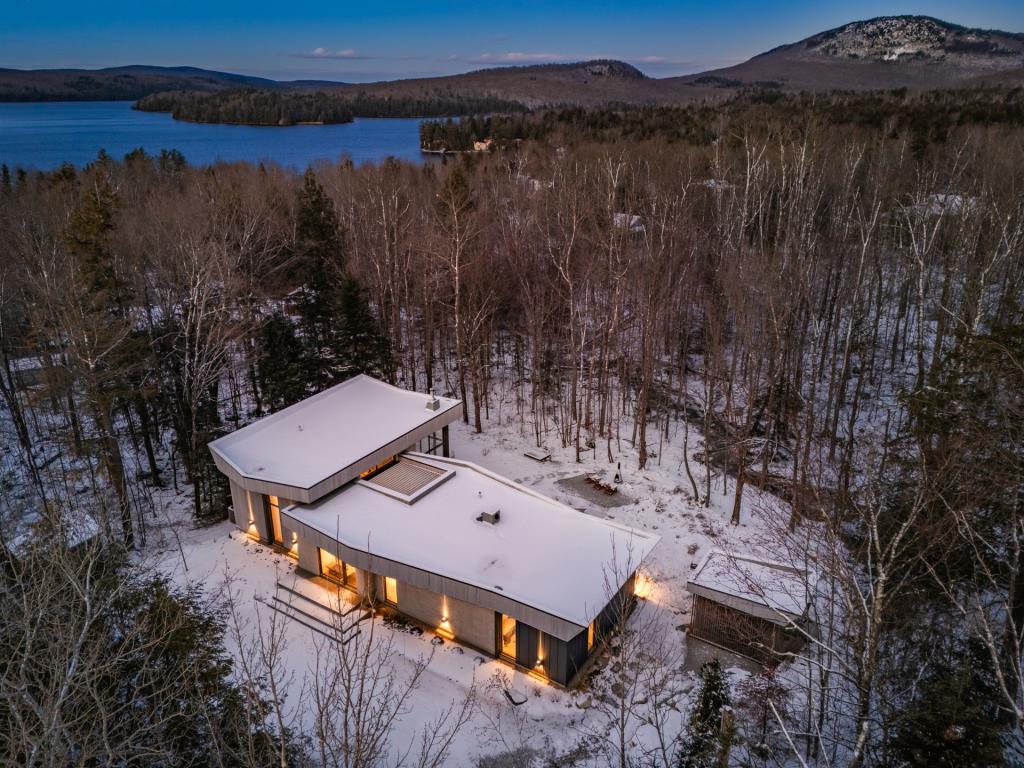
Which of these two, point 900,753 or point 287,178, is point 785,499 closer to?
point 900,753

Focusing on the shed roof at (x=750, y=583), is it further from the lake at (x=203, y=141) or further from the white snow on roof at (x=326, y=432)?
the lake at (x=203, y=141)

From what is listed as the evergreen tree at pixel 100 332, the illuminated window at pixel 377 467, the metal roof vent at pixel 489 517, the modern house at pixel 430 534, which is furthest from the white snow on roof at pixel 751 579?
the evergreen tree at pixel 100 332

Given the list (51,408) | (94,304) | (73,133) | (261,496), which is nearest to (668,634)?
(261,496)

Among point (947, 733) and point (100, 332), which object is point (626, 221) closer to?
point (100, 332)

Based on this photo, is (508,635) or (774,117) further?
(774,117)

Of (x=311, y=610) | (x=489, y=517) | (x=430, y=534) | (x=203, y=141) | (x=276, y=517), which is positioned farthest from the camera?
(x=203, y=141)

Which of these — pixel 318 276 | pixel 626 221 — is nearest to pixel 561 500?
pixel 626 221

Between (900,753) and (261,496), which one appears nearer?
(900,753)

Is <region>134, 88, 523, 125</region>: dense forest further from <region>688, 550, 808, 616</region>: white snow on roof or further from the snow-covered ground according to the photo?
<region>688, 550, 808, 616</region>: white snow on roof
